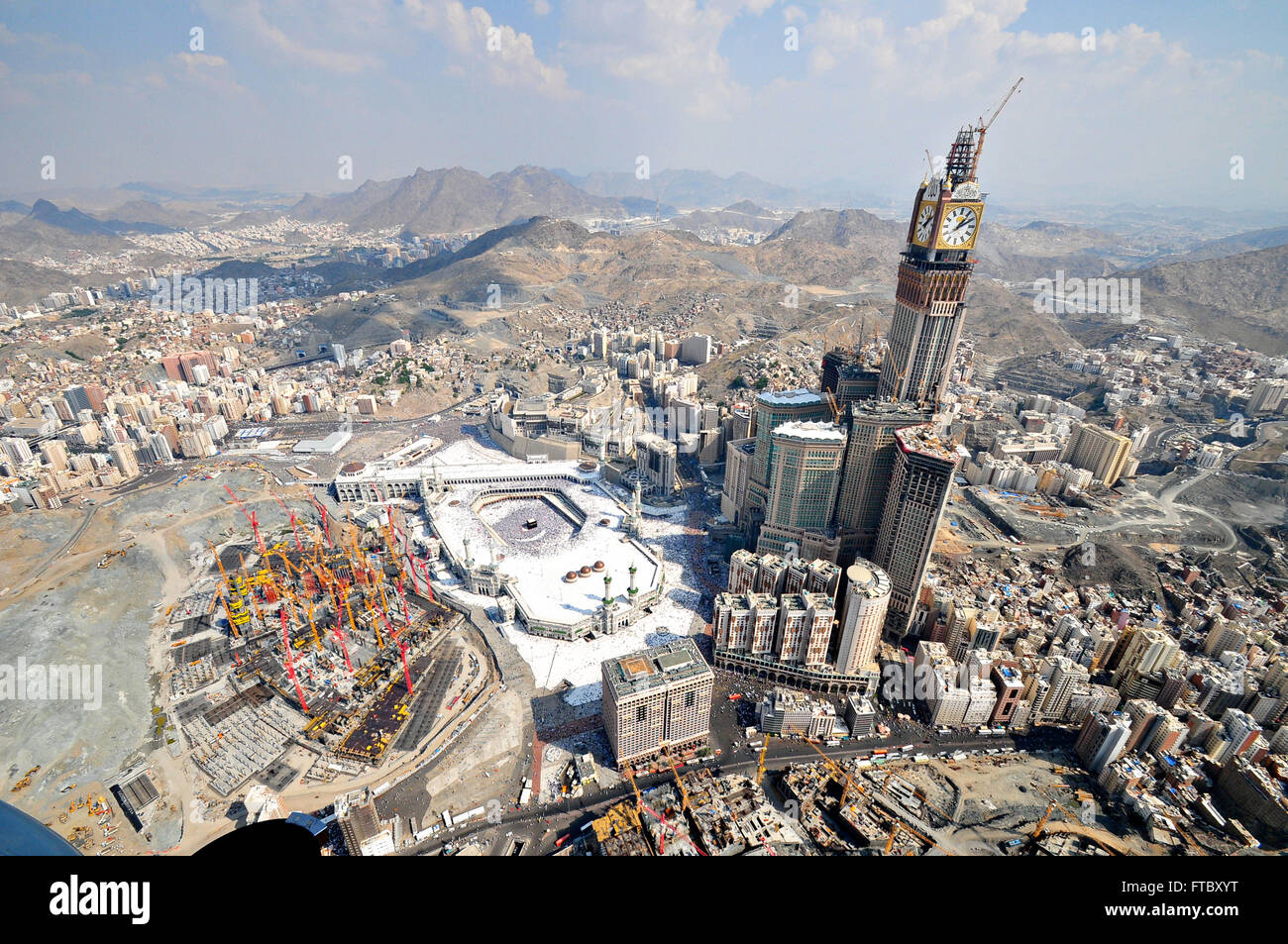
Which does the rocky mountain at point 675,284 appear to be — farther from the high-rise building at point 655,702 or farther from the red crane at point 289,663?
the high-rise building at point 655,702

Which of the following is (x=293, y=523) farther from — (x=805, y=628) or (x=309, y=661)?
(x=805, y=628)

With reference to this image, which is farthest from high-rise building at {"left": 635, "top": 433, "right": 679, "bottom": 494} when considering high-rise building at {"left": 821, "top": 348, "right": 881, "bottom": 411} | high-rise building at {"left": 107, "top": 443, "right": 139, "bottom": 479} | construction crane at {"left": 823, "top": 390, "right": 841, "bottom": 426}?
high-rise building at {"left": 107, "top": 443, "right": 139, "bottom": 479}

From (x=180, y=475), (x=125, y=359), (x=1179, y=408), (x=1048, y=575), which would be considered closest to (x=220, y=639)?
(x=180, y=475)

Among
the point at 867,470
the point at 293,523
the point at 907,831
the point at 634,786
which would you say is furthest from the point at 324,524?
the point at 907,831

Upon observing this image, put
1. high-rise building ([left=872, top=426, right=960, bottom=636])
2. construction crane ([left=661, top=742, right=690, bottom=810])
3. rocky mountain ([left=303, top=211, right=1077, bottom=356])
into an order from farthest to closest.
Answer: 1. rocky mountain ([left=303, top=211, right=1077, bottom=356])
2. high-rise building ([left=872, top=426, right=960, bottom=636])
3. construction crane ([left=661, top=742, right=690, bottom=810])

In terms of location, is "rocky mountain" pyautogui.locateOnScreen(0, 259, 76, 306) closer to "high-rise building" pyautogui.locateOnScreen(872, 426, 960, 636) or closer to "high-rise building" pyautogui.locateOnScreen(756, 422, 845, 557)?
"high-rise building" pyautogui.locateOnScreen(756, 422, 845, 557)

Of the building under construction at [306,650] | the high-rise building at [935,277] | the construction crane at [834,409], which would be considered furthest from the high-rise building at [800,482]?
the building under construction at [306,650]
